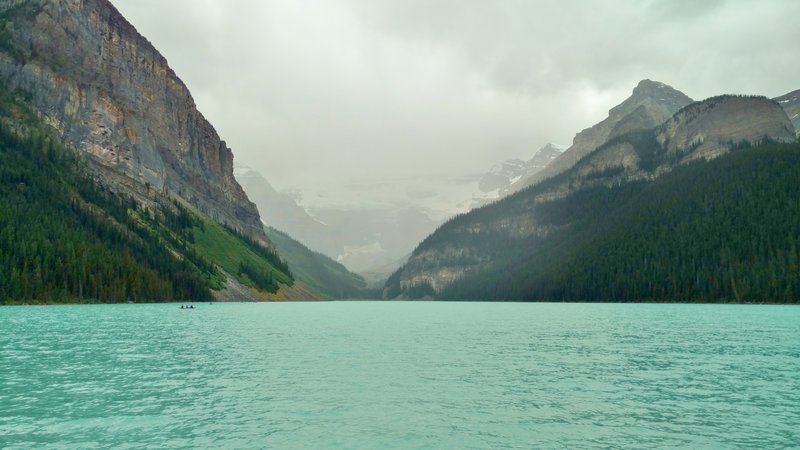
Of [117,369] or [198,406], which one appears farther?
[117,369]

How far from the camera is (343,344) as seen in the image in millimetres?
73125

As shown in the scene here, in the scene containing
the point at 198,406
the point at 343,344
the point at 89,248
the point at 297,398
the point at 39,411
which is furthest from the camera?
the point at 89,248

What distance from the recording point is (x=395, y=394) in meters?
39.7

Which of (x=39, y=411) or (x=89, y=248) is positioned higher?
(x=89, y=248)

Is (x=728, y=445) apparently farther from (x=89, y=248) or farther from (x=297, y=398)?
(x=89, y=248)

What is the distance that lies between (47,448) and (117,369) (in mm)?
24215

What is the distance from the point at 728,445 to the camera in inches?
1077

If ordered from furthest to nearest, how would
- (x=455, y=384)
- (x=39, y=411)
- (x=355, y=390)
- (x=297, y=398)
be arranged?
(x=455, y=384), (x=355, y=390), (x=297, y=398), (x=39, y=411)

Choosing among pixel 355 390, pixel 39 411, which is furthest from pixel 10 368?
pixel 355 390

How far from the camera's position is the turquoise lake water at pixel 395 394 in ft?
94.7

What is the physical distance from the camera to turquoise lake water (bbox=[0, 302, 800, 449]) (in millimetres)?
28875

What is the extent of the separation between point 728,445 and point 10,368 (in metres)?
52.9

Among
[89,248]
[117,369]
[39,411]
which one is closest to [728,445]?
[39,411]

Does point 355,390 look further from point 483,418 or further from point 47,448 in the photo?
point 47,448
